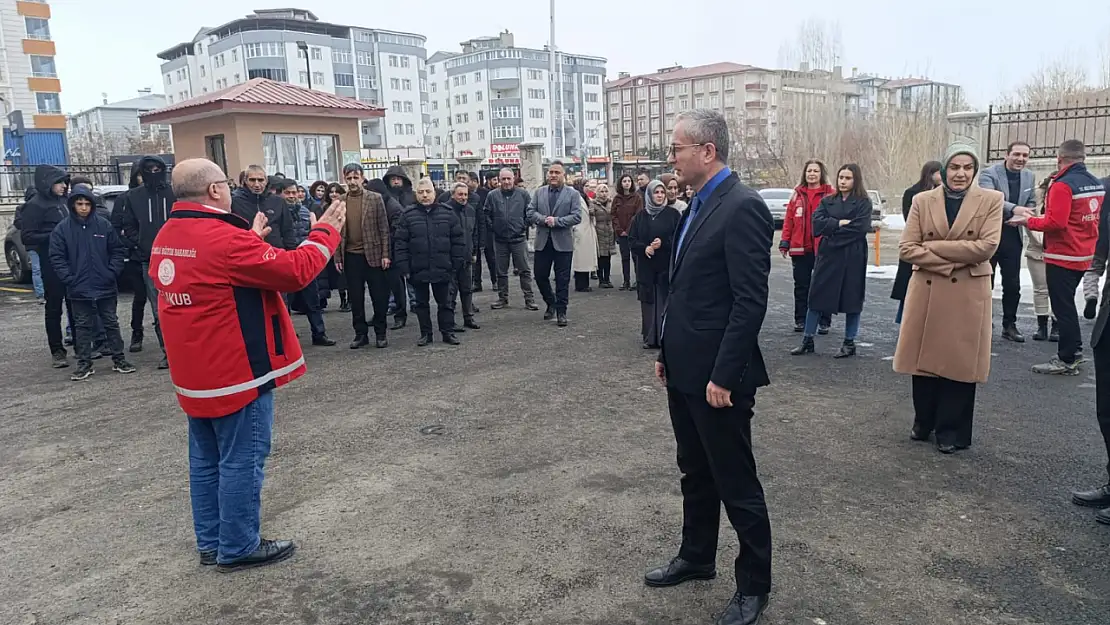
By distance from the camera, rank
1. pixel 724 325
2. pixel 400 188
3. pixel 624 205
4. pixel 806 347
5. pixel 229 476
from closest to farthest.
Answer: pixel 724 325, pixel 229 476, pixel 806 347, pixel 400 188, pixel 624 205

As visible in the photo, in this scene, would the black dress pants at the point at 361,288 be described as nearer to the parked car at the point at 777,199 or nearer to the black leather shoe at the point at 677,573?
the black leather shoe at the point at 677,573

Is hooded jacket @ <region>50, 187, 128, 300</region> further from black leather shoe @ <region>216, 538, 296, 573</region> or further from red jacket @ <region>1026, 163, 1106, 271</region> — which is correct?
red jacket @ <region>1026, 163, 1106, 271</region>

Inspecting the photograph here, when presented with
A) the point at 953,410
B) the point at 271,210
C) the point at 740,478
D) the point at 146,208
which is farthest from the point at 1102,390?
the point at 146,208

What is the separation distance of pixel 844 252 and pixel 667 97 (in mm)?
105371

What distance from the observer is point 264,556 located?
3.75m

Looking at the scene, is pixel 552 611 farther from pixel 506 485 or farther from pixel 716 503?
pixel 506 485

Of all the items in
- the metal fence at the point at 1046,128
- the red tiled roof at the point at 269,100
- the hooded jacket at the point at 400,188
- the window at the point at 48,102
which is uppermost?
the window at the point at 48,102

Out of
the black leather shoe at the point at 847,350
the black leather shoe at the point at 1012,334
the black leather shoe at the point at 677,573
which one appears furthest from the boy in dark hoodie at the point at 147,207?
the black leather shoe at the point at 1012,334

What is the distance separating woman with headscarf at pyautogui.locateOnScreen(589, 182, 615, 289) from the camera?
12.8 metres

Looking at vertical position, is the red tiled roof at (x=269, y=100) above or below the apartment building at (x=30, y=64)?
below

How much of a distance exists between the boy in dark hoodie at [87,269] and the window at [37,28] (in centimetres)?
6234

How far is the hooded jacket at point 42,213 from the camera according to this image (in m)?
8.80

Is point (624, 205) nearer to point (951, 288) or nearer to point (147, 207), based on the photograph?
point (147, 207)

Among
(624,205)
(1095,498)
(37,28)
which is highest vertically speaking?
(37,28)
